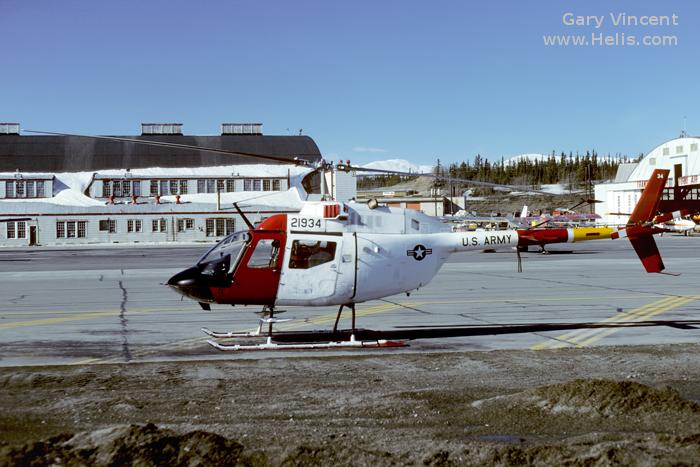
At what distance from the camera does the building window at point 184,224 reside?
236 ft

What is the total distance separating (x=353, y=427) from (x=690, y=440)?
12.0ft

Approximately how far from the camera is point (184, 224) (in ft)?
237

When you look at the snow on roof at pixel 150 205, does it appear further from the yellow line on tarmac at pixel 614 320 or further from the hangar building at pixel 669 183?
the yellow line on tarmac at pixel 614 320

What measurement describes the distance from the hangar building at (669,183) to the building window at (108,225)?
51.0 meters

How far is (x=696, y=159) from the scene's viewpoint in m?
77.8

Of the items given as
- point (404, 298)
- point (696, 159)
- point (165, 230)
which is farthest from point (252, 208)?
point (404, 298)

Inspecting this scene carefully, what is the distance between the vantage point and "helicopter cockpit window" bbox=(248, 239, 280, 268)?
14.0m

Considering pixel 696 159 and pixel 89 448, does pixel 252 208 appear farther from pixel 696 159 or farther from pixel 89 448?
pixel 89 448

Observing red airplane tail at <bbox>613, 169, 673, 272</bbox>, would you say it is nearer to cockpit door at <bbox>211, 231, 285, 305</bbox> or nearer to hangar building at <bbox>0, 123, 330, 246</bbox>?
cockpit door at <bbox>211, 231, 285, 305</bbox>

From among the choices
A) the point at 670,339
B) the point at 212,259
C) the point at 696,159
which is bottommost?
the point at 670,339

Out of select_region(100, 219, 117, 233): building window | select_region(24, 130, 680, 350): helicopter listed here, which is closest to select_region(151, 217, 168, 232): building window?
select_region(100, 219, 117, 233): building window

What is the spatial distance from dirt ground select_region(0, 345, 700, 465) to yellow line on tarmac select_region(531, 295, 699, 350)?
1134mm

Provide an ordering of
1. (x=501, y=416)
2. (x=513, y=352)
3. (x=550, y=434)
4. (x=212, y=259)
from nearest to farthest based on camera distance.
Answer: (x=550, y=434), (x=501, y=416), (x=513, y=352), (x=212, y=259)

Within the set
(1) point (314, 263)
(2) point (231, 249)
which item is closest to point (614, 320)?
(1) point (314, 263)
